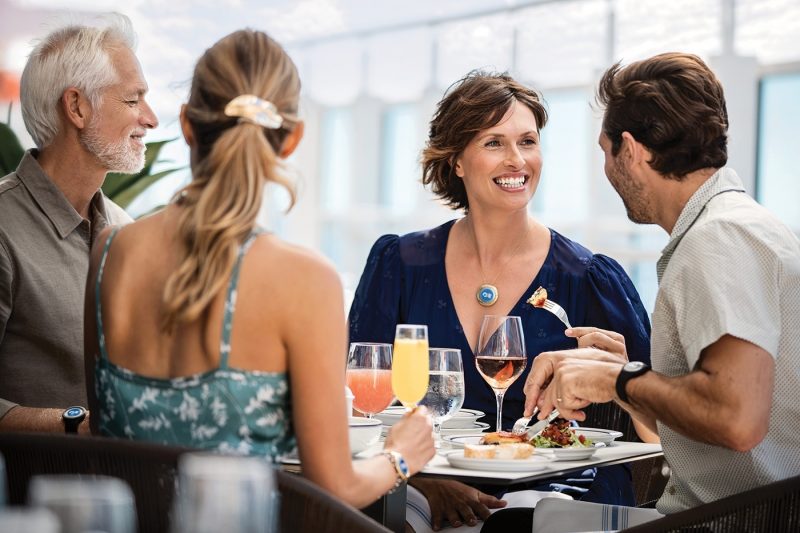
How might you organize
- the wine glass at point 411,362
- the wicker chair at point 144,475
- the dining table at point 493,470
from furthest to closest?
the wine glass at point 411,362
the dining table at point 493,470
the wicker chair at point 144,475

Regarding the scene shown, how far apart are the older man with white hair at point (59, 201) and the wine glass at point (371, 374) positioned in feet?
2.30

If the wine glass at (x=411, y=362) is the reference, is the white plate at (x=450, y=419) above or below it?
below

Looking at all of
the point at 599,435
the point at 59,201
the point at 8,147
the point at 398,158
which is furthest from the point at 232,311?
the point at 398,158

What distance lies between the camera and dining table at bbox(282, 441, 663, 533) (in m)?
1.91

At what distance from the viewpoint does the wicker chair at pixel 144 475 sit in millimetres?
1428

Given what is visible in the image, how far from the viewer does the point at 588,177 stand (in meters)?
9.48

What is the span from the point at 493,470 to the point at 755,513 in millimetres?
536

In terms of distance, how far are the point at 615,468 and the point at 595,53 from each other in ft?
24.3

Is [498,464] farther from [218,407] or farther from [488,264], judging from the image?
[488,264]

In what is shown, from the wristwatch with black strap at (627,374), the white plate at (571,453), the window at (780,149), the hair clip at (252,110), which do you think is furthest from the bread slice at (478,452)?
Answer: the window at (780,149)

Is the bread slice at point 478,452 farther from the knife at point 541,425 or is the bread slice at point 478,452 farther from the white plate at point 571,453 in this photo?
the knife at point 541,425

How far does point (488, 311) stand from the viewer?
10.2 ft

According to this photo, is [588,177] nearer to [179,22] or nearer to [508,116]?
[179,22]

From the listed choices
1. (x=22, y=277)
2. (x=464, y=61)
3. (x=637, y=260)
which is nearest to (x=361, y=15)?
(x=464, y=61)
